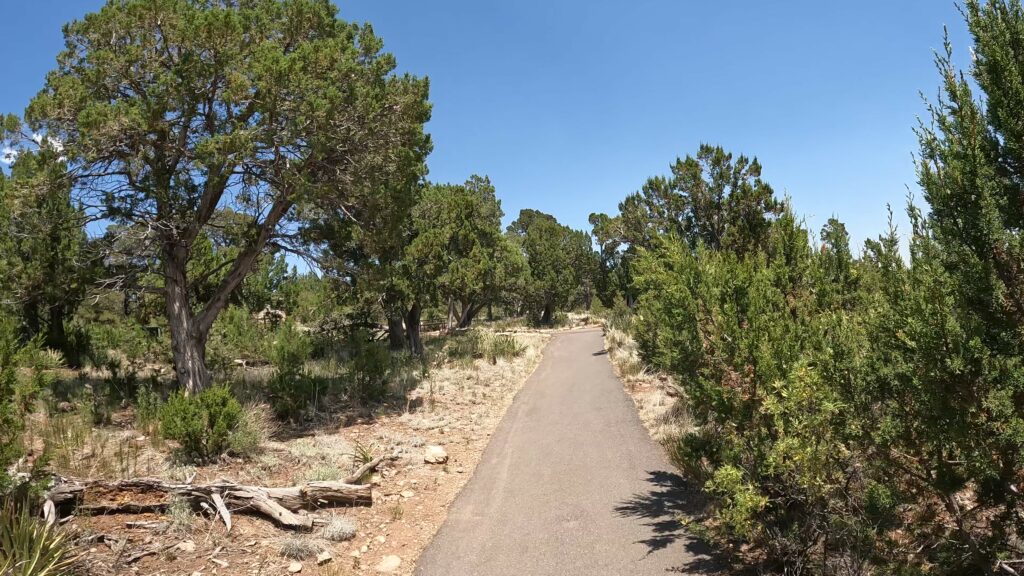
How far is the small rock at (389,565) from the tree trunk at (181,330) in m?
6.87

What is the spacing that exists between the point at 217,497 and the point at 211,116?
785 centimetres

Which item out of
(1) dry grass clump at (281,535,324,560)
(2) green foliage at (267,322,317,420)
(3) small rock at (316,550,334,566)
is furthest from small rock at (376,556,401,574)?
(2) green foliage at (267,322,317,420)

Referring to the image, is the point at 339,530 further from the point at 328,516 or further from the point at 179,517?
the point at 179,517

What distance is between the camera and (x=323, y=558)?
5.64 m

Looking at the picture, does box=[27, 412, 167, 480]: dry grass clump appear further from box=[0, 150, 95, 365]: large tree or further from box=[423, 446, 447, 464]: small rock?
box=[423, 446, 447, 464]: small rock

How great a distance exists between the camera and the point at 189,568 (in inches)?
200

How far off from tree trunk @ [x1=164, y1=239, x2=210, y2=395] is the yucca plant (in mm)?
6444

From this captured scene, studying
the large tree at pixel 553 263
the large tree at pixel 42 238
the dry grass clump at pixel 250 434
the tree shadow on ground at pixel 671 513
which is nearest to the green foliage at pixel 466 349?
the dry grass clump at pixel 250 434

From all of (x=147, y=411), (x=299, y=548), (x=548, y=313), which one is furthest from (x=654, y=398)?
(x=548, y=313)

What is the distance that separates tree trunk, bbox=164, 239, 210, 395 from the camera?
1070 cm

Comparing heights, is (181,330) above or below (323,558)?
above

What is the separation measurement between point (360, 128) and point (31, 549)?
29.3ft

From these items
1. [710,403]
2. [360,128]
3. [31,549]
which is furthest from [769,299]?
[360,128]

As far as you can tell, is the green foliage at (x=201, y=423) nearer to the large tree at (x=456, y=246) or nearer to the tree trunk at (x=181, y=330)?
the tree trunk at (x=181, y=330)
